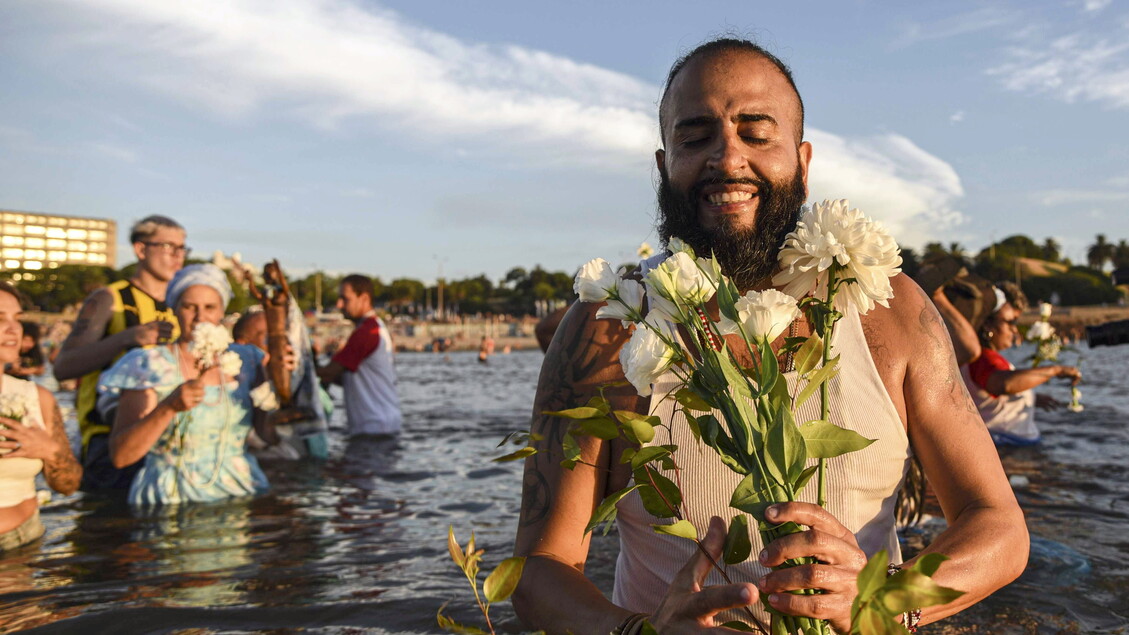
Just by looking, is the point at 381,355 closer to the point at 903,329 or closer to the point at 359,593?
the point at 359,593

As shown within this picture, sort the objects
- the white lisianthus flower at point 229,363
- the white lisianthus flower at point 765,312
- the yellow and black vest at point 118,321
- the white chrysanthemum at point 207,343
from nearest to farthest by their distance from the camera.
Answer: the white lisianthus flower at point 765,312
the white chrysanthemum at point 207,343
the white lisianthus flower at point 229,363
the yellow and black vest at point 118,321

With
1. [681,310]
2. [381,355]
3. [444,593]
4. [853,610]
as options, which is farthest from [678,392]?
[381,355]

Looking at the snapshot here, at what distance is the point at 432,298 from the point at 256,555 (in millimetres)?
140843

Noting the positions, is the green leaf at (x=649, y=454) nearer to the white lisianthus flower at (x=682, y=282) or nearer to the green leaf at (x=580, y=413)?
the green leaf at (x=580, y=413)

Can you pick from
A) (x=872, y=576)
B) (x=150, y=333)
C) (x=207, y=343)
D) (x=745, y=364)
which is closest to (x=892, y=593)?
(x=872, y=576)

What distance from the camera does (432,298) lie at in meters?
144

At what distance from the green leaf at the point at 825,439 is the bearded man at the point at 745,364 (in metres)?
0.48

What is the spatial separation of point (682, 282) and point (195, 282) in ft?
19.8

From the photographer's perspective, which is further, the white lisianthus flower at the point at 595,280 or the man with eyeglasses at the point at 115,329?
the man with eyeglasses at the point at 115,329

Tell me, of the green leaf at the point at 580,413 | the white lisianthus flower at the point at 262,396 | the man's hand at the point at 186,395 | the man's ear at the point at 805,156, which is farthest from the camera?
the white lisianthus flower at the point at 262,396

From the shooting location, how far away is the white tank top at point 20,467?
4.85 metres

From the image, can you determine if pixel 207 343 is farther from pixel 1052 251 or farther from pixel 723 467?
pixel 1052 251

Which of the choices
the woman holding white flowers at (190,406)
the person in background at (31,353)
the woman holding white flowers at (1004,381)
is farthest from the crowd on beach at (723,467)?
the person in background at (31,353)

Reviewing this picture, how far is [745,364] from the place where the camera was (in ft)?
7.04
